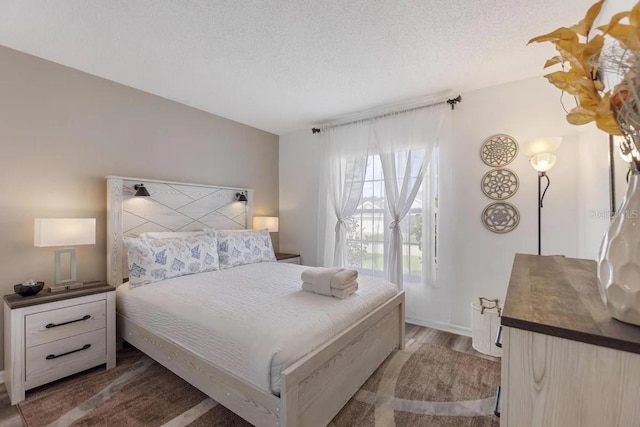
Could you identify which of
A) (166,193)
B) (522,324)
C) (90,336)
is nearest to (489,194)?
(522,324)

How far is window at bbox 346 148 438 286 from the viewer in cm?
318

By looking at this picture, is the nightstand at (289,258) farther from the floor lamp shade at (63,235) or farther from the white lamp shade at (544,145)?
the white lamp shade at (544,145)

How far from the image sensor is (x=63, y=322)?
2.11 m

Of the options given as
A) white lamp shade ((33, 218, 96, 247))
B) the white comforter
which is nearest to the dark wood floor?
the white comforter

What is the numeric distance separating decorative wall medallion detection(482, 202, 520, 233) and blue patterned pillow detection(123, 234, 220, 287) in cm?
288

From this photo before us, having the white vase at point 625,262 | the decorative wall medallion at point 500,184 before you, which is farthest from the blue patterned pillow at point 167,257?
the decorative wall medallion at point 500,184

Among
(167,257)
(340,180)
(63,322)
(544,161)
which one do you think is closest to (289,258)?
(340,180)

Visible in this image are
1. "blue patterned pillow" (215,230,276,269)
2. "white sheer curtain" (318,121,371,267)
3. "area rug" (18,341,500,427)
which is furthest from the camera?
"white sheer curtain" (318,121,371,267)

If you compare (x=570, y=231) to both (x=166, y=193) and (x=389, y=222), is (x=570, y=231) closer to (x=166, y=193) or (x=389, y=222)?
(x=389, y=222)

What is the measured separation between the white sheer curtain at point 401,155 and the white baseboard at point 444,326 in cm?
43

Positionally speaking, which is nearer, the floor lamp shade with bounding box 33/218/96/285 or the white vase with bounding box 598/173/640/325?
the white vase with bounding box 598/173/640/325

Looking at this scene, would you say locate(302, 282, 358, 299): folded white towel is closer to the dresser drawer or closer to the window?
the window

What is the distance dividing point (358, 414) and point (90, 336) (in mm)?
2159

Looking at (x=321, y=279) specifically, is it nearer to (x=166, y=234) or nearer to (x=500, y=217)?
(x=166, y=234)
